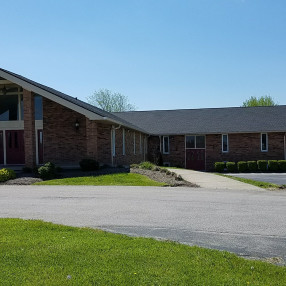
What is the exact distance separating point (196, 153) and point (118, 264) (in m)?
26.8

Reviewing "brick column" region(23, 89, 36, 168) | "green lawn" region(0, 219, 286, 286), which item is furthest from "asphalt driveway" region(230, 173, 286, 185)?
"green lawn" region(0, 219, 286, 286)

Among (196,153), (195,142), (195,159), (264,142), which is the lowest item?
(195,159)

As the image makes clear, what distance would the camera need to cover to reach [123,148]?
24141 mm

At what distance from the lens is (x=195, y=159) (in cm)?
3109

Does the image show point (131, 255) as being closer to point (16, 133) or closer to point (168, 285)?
point (168, 285)

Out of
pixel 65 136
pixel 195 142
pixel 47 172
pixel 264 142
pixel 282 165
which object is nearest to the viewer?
pixel 47 172

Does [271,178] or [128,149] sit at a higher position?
[128,149]

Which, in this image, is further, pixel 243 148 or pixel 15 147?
pixel 243 148

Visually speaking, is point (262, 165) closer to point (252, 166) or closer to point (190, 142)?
point (252, 166)

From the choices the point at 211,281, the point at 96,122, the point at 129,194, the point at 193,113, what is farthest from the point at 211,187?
the point at 193,113

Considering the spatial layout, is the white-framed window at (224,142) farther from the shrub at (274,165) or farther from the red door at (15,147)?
the red door at (15,147)

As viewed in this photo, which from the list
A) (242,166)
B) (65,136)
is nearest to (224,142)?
(242,166)

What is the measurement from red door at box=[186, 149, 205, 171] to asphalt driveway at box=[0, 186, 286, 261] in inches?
679

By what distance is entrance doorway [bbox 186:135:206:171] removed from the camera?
102 ft
